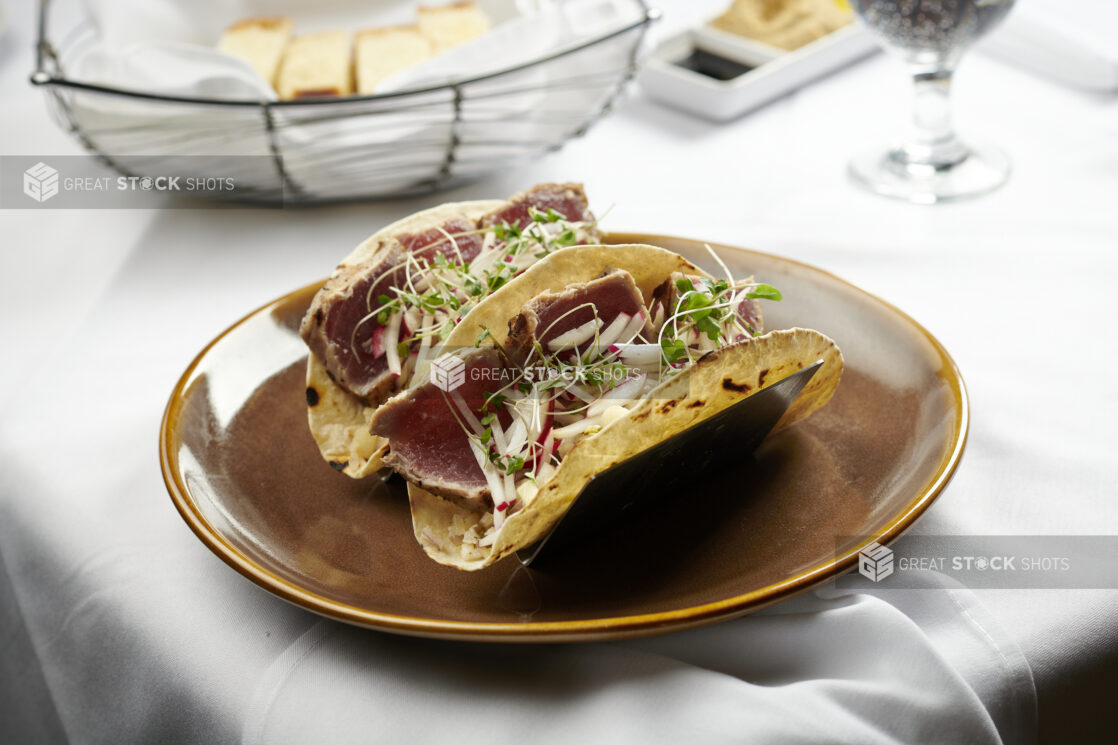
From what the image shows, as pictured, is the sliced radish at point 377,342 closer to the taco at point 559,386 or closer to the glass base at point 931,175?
the taco at point 559,386

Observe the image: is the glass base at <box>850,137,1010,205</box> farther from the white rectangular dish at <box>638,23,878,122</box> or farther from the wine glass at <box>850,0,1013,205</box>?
the white rectangular dish at <box>638,23,878,122</box>

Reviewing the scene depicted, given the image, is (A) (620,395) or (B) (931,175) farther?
(B) (931,175)

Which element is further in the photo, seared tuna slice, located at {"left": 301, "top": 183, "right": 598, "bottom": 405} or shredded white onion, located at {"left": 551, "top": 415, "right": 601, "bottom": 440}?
seared tuna slice, located at {"left": 301, "top": 183, "right": 598, "bottom": 405}

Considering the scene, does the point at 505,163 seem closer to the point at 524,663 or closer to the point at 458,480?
the point at 458,480

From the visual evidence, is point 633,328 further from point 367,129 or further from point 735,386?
point 367,129

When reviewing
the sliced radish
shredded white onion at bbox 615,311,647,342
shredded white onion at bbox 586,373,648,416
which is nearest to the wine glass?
shredded white onion at bbox 615,311,647,342

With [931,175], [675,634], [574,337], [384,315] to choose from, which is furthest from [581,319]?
[931,175]

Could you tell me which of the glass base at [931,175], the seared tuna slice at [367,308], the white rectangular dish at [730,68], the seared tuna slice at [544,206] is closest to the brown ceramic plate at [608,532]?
the seared tuna slice at [367,308]

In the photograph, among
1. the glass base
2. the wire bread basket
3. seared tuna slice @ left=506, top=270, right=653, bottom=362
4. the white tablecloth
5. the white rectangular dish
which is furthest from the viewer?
the white rectangular dish
